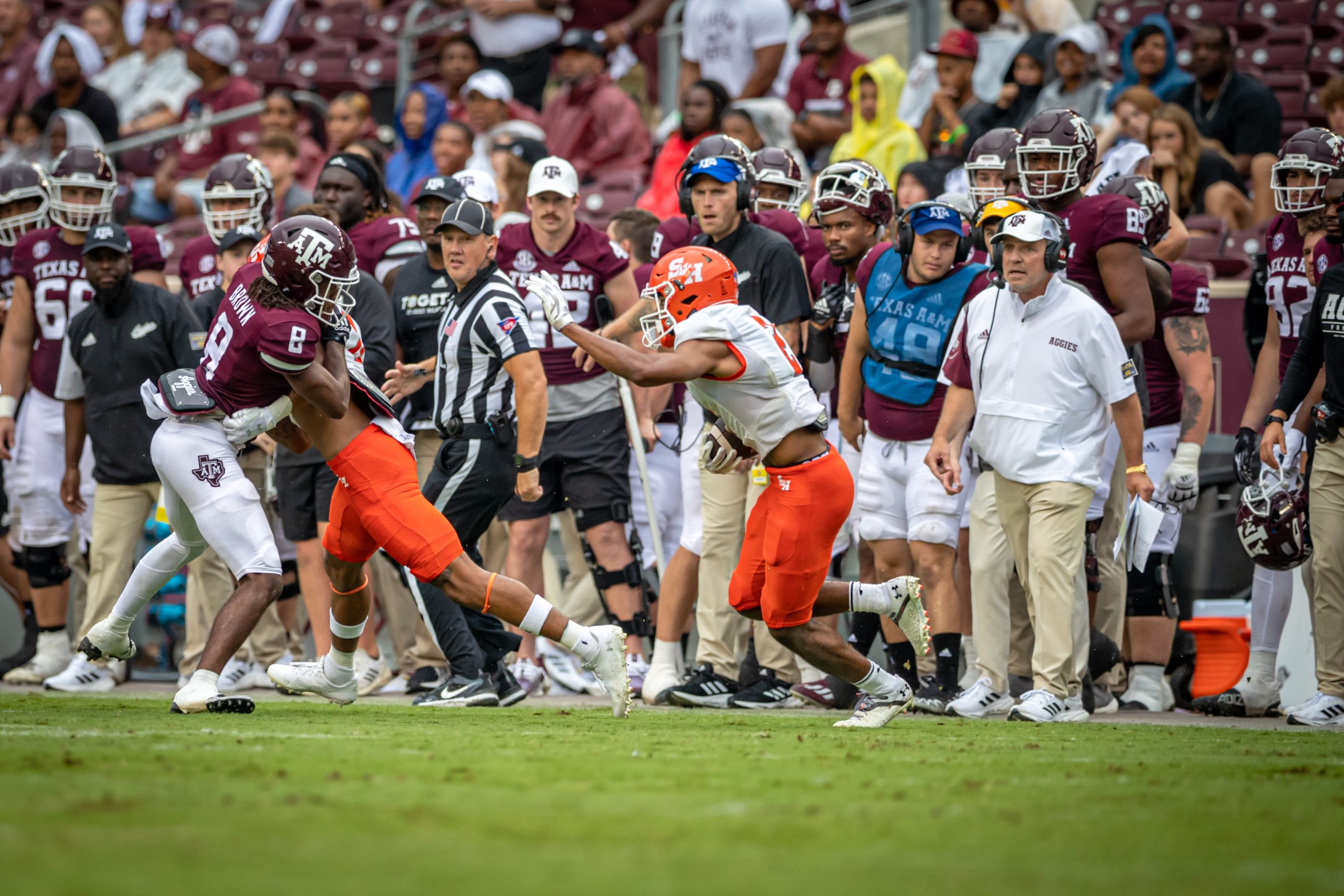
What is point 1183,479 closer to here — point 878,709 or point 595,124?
point 878,709

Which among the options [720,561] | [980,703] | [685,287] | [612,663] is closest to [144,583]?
[612,663]

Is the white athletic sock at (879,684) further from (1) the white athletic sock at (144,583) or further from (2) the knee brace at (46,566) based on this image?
(2) the knee brace at (46,566)

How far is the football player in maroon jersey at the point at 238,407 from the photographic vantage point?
20.6 ft

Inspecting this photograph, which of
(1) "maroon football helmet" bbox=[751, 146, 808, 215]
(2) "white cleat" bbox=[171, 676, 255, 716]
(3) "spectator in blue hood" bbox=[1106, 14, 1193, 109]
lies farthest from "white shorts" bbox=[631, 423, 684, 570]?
(3) "spectator in blue hood" bbox=[1106, 14, 1193, 109]

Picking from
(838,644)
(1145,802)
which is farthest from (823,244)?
(1145,802)

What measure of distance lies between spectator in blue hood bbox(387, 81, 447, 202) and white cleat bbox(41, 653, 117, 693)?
198 inches

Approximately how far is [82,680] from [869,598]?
4775 millimetres

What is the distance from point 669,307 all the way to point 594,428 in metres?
2.25

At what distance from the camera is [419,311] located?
8.58m

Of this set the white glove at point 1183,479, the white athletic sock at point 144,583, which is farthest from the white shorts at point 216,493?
the white glove at point 1183,479

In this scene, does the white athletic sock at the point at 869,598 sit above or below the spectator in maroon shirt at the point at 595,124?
below

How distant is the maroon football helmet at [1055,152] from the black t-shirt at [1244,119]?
4451mm

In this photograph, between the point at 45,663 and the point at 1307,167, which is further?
the point at 45,663

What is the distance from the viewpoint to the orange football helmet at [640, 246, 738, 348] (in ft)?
20.9
